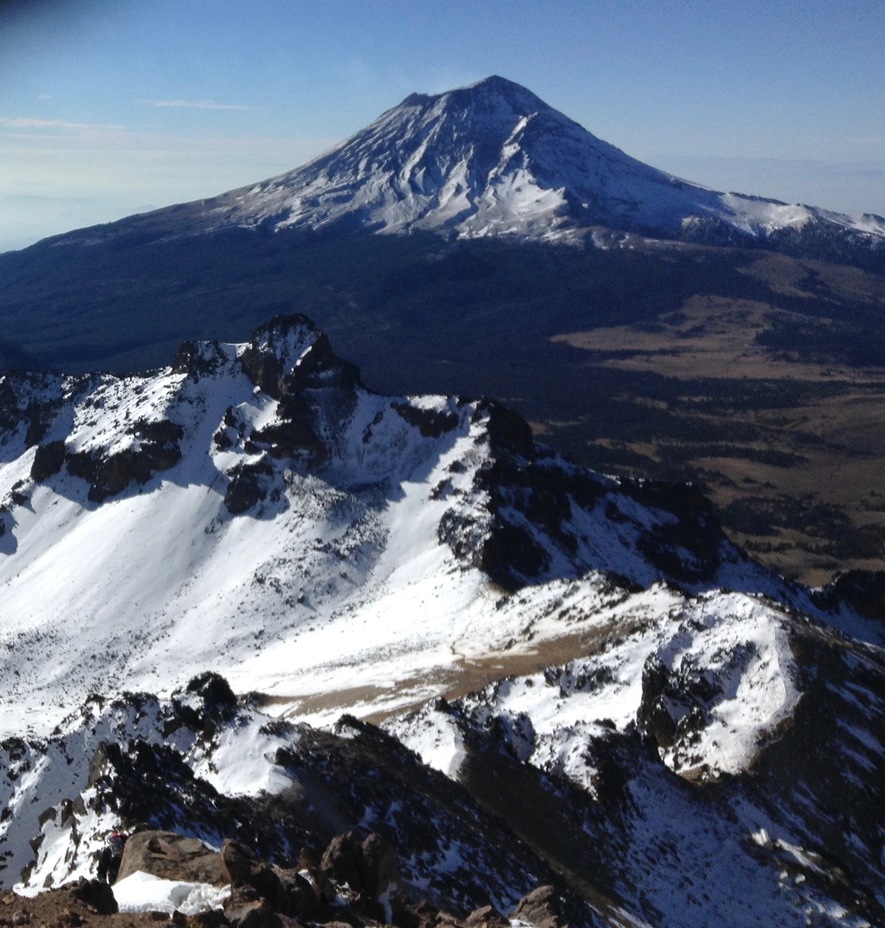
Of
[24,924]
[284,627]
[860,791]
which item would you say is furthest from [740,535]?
[24,924]

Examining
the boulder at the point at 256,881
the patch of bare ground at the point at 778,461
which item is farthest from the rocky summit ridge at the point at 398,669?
the patch of bare ground at the point at 778,461

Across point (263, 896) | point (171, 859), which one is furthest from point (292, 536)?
point (263, 896)

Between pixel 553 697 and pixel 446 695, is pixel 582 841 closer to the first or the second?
pixel 553 697

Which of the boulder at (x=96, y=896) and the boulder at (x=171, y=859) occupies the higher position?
the boulder at (x=96, y=896)

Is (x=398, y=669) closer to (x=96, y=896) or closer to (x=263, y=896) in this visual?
(x=263, y=896)

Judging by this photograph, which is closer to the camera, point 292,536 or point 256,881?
point 256,881

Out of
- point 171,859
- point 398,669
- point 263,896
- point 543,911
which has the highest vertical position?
point 263,896

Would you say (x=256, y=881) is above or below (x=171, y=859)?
above

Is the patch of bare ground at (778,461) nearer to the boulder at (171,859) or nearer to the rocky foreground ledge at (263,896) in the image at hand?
the rocky foreground ledge at (263,896)

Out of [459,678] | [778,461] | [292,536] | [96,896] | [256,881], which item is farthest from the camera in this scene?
[778,461]
